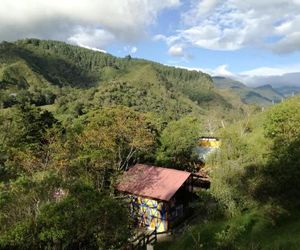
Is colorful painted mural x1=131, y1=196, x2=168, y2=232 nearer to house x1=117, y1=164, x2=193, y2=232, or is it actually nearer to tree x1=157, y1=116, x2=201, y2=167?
house x1=117, y1=164, x2=193, y2=232

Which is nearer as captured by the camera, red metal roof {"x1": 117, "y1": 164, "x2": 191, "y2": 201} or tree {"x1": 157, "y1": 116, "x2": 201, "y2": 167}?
red metal roof {"x1": 117, "y1": 164, "x2": 191, "y2": 201}

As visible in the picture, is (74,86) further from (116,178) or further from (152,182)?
(116,178)

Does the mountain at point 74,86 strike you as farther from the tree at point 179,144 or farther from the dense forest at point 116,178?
the dense forest at point 116,178

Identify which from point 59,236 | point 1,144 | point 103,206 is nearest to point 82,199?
Answer: point 103,206

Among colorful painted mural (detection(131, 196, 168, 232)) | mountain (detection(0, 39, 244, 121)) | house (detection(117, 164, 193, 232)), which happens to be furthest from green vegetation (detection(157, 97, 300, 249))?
mountain (detection(0, 39, 244, 121))

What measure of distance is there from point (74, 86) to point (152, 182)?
144757mm

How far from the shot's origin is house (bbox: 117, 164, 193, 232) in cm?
2392

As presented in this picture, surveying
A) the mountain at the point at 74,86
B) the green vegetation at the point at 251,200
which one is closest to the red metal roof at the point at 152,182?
the green vegetation at the point at 251,200

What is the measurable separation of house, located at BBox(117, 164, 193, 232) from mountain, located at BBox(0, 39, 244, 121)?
50021 mm

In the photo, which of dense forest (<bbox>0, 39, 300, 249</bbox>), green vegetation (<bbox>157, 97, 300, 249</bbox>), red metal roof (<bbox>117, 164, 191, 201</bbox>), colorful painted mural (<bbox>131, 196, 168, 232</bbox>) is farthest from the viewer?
colorful painted mural (<bbox>131, 196, 168, 232</bbox>)

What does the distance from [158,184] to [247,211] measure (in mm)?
6503

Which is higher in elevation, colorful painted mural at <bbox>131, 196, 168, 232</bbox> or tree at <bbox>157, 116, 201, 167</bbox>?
tree at <bbox>157, 116, 201, 167</bbox>

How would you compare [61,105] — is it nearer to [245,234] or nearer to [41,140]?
[41,140]

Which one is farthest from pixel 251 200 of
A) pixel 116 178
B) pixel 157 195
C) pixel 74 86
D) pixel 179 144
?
pixel 74 86
